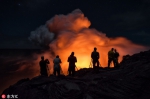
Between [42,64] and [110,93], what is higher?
[42,64]

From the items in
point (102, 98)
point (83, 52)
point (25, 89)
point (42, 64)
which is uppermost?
point (83, 52)

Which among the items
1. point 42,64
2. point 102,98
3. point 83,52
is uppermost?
point 83,52

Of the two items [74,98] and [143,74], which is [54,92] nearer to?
[74,98]

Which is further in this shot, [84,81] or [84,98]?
[84,81]

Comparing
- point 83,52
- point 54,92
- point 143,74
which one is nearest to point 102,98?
point 54,92

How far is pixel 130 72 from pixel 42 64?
8.31 metres

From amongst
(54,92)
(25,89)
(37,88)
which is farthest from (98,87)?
(25,89)

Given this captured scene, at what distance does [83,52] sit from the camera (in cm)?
6053

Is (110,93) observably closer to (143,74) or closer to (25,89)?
(143,74)

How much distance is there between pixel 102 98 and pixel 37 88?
16.9 ft

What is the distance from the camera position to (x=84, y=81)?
13289 mm

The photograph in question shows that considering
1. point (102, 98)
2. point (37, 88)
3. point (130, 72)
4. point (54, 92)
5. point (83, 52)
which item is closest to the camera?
point (102, 98)

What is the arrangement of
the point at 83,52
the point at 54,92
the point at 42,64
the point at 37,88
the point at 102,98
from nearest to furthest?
the point at 102,98 < the point at 54,92 < the point at 37,88 < the point at 42,64 < the point at 83,52

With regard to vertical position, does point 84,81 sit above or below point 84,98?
above
